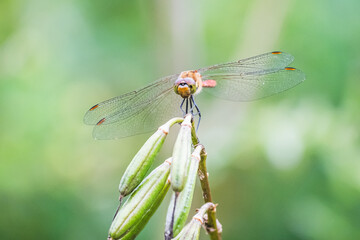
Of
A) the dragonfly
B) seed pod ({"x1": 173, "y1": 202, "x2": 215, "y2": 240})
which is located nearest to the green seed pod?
seed pod ({"x1": 173, "y1": 202, "x2": 215, "y2": 240})

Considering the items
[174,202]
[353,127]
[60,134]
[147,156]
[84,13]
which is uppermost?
[84,13]

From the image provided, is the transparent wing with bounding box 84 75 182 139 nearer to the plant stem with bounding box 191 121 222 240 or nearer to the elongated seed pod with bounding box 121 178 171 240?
the plant stem with bounding box 191 121 222 240

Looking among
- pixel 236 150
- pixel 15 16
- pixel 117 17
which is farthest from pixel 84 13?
pixel 236 150

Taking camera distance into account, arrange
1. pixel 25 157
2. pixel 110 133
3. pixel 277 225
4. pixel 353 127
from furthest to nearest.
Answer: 1. pixel 25 157
2. pixel 277 225
3. pixel 353 127
4. pixel 110 133

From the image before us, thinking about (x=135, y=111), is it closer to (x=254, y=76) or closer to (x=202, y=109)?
(x=254, y=76)

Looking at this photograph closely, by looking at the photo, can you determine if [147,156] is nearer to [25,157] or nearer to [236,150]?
[236,150]

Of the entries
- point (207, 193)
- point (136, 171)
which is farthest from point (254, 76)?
point (136, 171)

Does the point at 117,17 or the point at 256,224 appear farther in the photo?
the point at 117,17
